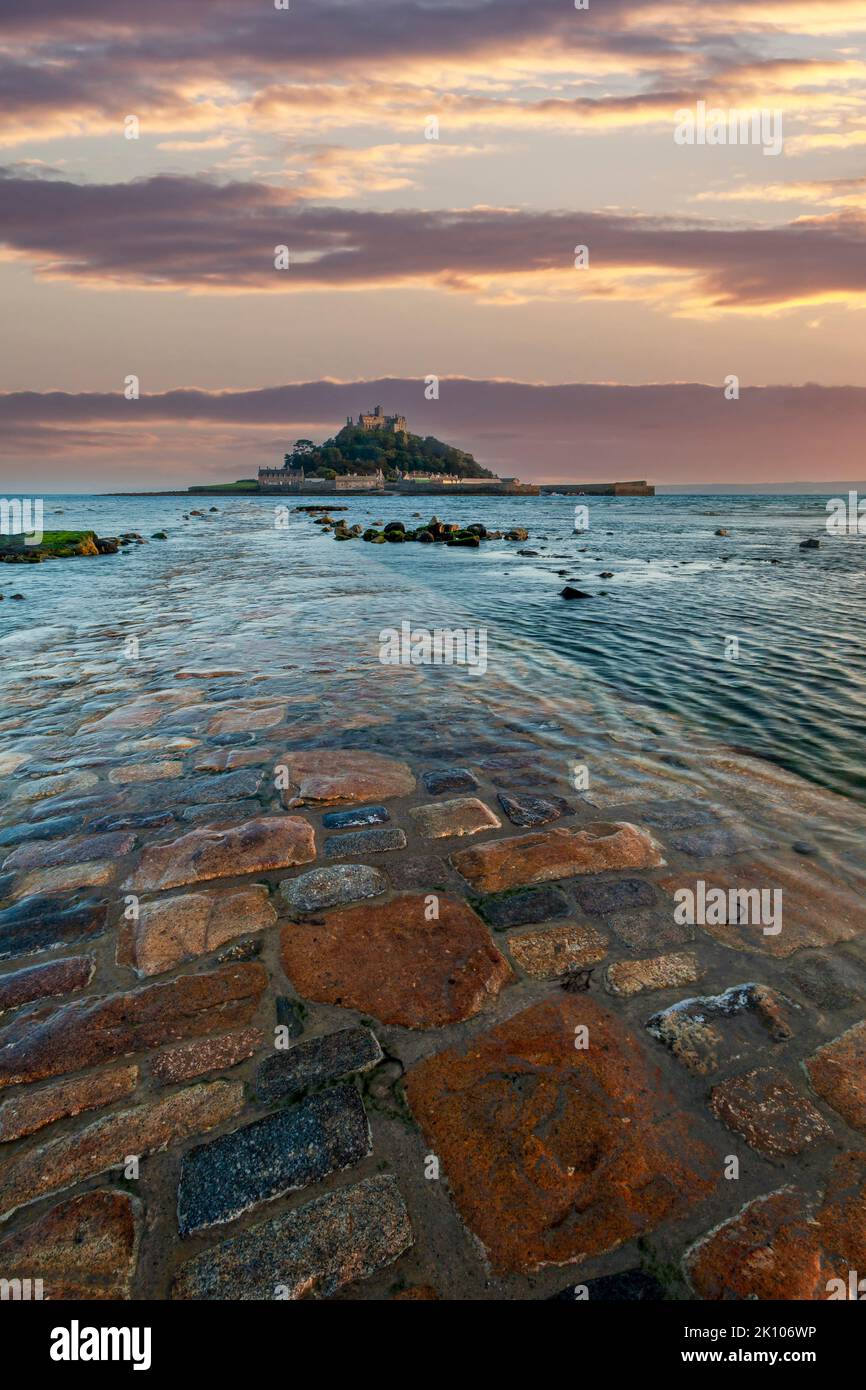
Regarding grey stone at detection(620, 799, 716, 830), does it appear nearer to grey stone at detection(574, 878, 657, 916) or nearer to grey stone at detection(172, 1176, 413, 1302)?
grey stone at detection(574, 878, 657, 916)

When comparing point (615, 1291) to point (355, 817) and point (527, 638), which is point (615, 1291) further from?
Result: point (527, 638)

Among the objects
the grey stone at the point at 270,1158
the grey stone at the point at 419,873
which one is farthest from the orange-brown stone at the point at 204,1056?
the grey stone at the point at 419,873

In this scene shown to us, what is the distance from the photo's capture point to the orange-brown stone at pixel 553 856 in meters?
3.99

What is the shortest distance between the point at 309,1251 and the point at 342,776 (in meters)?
3.63

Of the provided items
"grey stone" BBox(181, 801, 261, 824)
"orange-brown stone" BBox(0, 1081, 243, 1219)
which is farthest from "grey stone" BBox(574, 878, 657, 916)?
"grey stone" BBox(181, 801, 261, 824)

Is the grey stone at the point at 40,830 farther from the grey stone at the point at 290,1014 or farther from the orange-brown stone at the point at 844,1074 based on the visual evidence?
the orange-brown stone at the point at 844,1074

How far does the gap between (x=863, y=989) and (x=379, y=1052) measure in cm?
236

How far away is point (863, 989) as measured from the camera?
312cm

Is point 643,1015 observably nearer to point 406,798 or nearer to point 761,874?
point 761,874

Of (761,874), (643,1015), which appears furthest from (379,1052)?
(761,874)

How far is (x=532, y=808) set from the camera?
493 cm

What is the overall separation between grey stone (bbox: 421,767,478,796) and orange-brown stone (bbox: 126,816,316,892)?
114 cm

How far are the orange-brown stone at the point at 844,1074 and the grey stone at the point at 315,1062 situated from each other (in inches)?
70.8

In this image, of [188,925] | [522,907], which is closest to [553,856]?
[522,907]
